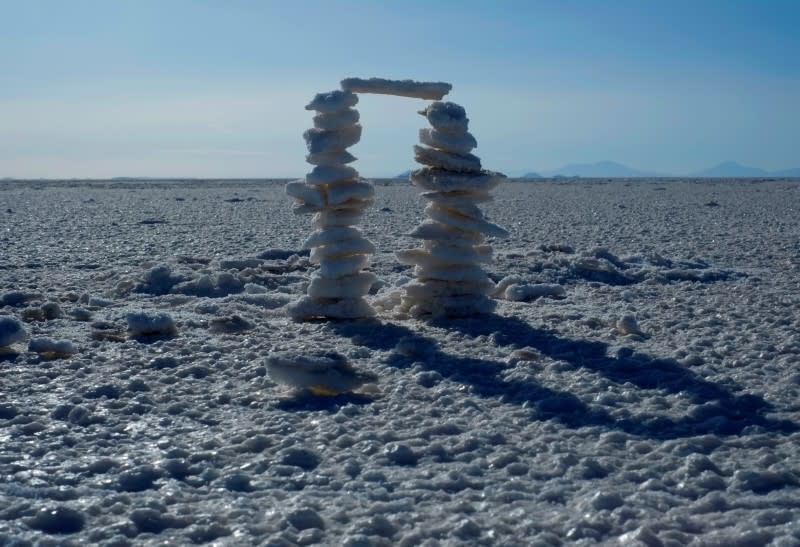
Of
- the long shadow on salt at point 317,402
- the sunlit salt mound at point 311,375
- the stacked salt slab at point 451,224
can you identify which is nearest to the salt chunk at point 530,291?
the stacked salt slab at point 451,224

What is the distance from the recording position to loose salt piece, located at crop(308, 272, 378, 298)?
8695mm

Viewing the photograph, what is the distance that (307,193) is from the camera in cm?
879

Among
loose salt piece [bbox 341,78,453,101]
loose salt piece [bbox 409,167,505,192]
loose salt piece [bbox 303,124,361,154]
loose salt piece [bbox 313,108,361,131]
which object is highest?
loose salt piece [bbox 341,78,453,101]

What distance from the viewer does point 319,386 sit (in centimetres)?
634

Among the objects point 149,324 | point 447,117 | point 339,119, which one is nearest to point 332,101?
point 339,119

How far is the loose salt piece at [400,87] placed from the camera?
341 inches

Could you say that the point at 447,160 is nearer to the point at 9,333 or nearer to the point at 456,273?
the point at 456,273

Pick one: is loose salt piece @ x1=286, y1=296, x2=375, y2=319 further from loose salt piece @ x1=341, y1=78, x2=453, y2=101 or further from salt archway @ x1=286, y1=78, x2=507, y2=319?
loose salt piece @ x1=341, y1=78, x2=453, y2=101

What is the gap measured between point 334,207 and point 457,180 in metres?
1.21

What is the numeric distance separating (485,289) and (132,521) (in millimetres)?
5188

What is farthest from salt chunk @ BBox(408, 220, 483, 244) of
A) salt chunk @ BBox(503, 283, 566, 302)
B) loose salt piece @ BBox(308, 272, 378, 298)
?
salt chunk @ BBox(503, 283, 566, 302)

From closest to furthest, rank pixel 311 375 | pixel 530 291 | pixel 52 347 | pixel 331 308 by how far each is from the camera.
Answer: pixel 311 375, pixel 52 347, pixel 331 308, pixel 530 291

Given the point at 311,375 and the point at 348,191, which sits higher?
the point at 348,191

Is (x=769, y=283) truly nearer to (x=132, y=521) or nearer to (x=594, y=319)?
(x=594, y=319)
